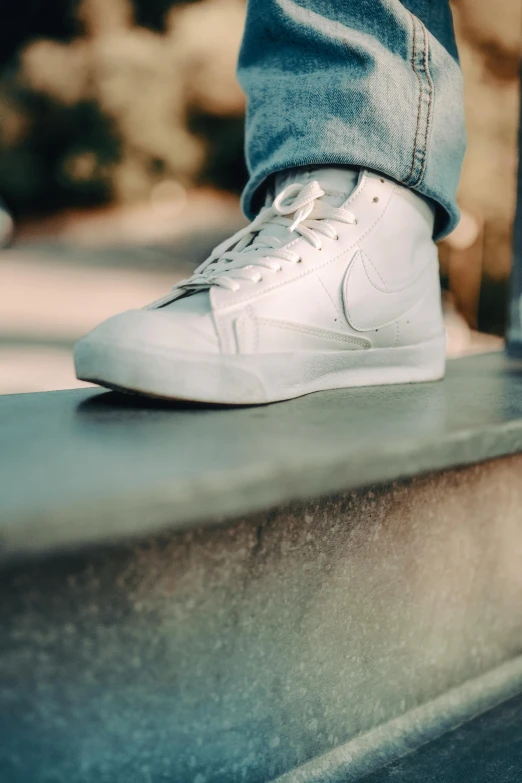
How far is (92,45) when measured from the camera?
6.61ft

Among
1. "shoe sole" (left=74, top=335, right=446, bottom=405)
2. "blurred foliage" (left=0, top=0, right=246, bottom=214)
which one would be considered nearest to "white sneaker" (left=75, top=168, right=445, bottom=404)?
"shoe sole" (left=74, top=335, right=446, bottom=405)

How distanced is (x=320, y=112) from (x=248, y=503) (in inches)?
15.4

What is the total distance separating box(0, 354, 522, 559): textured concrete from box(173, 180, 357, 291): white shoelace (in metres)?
0.11

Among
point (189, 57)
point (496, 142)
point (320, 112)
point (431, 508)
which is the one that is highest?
point (189, 57)

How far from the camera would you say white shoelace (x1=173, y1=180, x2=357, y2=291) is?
454mm

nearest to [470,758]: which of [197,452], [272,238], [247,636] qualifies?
[247,636]

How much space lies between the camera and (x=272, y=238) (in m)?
0.49

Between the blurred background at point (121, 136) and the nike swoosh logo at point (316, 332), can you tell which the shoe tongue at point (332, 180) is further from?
the blurred background at point (121, 136)

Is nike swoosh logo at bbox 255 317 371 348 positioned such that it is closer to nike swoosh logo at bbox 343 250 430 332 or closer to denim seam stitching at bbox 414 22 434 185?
nike swoosh logo at bbox 343 250 430 332

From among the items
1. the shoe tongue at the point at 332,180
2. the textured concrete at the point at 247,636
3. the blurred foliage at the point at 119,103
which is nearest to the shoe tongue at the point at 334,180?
the shoe tongue at the point at 332,180

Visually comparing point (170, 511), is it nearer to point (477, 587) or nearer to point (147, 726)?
point (147, 726)

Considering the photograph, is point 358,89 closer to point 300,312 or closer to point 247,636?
point 300,312

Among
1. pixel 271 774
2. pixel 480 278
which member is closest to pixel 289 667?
pixel 271 774

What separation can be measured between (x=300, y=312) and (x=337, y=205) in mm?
123
